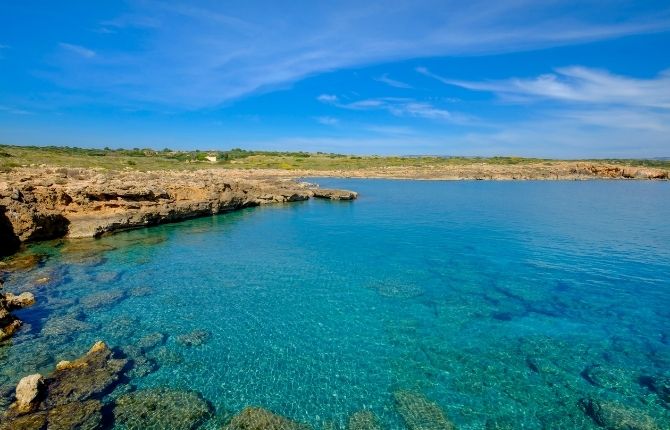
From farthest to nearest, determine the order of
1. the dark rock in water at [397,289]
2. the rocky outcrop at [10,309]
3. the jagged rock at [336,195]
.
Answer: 1. the jagged rock at [336,195]
2. the dark rock in water at [397,289]
3. the rocky outcrop at [10,309]

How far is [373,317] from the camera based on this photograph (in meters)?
15.8

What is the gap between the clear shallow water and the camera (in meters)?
11.0

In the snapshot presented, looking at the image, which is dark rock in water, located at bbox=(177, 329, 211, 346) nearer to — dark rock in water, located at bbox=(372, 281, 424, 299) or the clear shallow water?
the clear shallow water

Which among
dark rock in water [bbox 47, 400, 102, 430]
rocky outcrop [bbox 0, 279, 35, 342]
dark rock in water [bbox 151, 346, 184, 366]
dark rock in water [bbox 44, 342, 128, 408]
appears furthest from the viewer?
rocky outcrop [bbox 0, 279, 35, 342]

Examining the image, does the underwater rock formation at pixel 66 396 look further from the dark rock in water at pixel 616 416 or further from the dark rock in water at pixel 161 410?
the dark rock in water at pixel 616 416

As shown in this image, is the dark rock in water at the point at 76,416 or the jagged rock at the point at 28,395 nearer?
the dark rock in water at the point at 76,416

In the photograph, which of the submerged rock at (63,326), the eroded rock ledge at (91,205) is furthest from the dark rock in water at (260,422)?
the eroded rock ledge at (91,205)

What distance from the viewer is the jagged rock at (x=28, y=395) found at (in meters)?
9.46

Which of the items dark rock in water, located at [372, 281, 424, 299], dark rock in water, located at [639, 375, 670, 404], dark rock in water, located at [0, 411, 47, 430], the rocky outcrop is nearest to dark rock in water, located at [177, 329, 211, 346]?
dark rock in water, located at [0, 411, 47, 430]

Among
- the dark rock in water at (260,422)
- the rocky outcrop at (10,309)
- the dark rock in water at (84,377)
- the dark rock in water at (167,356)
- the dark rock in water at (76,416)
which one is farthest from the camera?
the rocky outcrop at (10,309)

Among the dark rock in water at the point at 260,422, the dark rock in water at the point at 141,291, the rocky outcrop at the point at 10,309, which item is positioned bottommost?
the dark rock in water at the point at 260,422

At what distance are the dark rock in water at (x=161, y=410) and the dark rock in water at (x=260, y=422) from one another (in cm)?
88

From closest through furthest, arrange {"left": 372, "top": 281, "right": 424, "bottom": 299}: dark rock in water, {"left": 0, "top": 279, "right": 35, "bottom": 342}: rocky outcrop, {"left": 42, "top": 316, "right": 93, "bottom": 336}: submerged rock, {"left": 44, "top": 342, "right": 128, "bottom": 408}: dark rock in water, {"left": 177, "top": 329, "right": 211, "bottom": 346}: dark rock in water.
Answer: {"left": 44, "top": 342, "right": 128, "bottom": 408}: dark rock in water, {"left": 177, "top": 329, "right": 211, "bottom": 346}: dark rock in water, {"left": 0, "top": 279, "right": 35, "bottom": 342}: rocky outcrop, {"left": 42, "top": 316, "right": 93, "bottom": 336}: submerged rock, {"left": 372, "top": 281, "right": 424, "bottom": 299}: dark rock in water

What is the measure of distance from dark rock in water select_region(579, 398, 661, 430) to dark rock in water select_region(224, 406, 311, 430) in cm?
743
